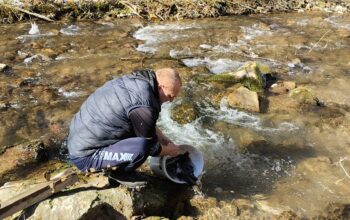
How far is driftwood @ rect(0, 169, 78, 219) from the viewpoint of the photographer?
3.66 meters

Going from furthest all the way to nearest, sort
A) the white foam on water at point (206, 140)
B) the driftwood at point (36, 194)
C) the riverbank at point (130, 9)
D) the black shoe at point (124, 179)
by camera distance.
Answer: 1. the riverbank at point (130, 9)
2. the white foam on water at point (206, 140)
3. the black shoe at point (124, 179)
4. the driftwood at point (36, 194)

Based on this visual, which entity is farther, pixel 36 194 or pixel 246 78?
pixel 246 78

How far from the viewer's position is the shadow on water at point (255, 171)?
499 cm

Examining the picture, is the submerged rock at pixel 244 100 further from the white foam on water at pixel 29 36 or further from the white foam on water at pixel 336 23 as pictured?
the white foam on water at pixel 336 23

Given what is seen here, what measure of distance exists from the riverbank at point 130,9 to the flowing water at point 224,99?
0.40 m

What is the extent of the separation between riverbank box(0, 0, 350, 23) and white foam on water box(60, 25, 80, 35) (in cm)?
65

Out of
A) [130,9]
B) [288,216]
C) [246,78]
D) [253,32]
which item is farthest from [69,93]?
[253,32]

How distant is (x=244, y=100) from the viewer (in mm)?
6957

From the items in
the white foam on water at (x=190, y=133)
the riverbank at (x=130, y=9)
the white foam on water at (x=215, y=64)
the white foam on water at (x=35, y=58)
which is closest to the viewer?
the white foam on water at (x=190, y=133)

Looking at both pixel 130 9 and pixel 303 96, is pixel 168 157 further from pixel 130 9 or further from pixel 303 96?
pixel 130 9

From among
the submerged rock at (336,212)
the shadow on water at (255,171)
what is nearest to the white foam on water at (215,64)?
the shadow on water at (255,171)

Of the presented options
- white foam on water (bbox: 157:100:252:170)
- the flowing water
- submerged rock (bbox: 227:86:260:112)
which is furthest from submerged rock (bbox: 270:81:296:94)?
white foam on water (bbox: 157:100:252:170)

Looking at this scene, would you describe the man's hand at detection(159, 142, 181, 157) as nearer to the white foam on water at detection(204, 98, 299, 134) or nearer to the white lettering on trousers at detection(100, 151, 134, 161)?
the white lettering on trousers at detection(100, 151, 134, 161)

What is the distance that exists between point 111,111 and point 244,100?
11.2 feet
